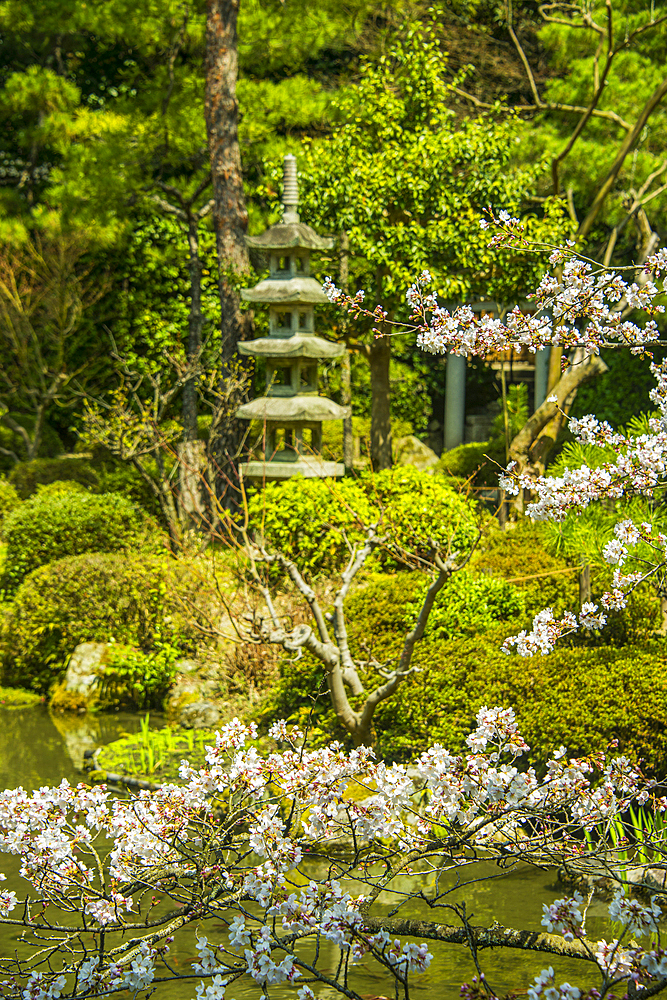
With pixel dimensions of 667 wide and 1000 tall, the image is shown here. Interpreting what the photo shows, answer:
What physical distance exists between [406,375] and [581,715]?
10887 mm

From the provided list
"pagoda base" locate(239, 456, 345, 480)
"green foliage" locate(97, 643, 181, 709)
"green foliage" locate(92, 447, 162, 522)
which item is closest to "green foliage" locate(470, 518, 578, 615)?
"pagoda base" locate(239, 456, 345, 480)

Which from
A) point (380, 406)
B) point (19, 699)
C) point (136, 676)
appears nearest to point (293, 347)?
point (380, 406)

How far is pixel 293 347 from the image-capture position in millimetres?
9578

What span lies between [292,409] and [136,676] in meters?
3.27

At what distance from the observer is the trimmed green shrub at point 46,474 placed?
1214cm

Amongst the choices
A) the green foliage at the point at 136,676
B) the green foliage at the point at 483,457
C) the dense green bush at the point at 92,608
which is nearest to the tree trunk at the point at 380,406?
the green foliage at the point at 483,457

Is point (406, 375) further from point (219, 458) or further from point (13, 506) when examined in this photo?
point (13, 506)

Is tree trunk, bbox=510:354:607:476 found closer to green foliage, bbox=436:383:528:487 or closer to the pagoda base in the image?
green foliage, bbox=436:383:528:487

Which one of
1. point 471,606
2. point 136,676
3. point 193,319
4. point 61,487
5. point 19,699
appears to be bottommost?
point 19,699

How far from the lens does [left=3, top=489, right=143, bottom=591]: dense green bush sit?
911 centimetres

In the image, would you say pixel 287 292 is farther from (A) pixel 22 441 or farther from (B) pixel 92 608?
(A) pixel 22 441

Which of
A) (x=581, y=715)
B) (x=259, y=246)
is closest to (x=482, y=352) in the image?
(x=581, y=715)

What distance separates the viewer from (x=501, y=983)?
4059 mm

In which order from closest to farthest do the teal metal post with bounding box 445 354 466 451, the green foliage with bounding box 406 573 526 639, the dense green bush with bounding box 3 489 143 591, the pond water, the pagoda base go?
1. the pond water
2. the green foliage with bounding box 406 573 526 639
3. the dense green bush with bounding box 3 489 143 591
4. the pagoda base
5. the teal metal post with bounding box 445 354 466 451
